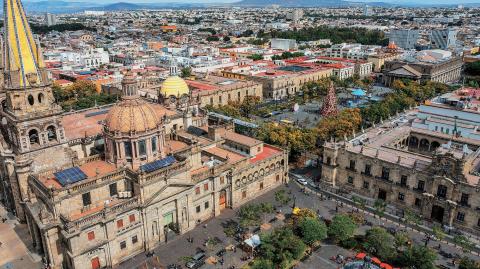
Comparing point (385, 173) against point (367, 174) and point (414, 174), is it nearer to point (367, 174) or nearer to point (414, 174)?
point (367, 174)

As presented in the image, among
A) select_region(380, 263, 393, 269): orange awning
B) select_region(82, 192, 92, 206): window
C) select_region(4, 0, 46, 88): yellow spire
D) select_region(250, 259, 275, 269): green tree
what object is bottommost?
select_region(380, 263, 393, 269): orange awning

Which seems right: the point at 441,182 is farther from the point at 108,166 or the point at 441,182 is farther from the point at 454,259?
the point at 108,166

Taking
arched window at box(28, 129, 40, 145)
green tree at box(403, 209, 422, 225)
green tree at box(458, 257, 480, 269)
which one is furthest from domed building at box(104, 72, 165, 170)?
green tree at box(458, 257, 480, 269)

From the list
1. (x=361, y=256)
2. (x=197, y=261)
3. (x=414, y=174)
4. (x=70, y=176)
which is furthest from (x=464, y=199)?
(x=70, y=176)

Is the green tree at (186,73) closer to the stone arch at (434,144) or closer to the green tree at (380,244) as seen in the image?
the stone arch at (434,144)

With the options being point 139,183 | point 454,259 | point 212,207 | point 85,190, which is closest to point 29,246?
point 85,190

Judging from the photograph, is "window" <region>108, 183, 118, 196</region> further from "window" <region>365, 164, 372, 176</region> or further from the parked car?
"window" <region>365, 164, 372, 176</region>

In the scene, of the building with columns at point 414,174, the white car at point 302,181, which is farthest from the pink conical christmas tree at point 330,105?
the white car at point 302,181
